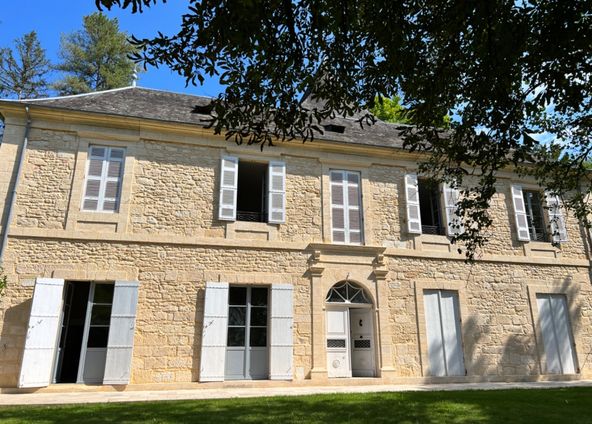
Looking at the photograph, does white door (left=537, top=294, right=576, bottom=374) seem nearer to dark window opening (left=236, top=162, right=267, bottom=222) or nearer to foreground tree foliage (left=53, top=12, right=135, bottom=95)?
dark window opening (left=236, top=162, right=267, bottom=222)

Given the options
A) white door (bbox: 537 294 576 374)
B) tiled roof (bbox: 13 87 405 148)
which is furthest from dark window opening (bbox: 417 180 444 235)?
white door (bbox: 537 294 576 374)

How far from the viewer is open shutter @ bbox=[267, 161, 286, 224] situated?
9.32 m

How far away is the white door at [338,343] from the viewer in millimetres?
8906

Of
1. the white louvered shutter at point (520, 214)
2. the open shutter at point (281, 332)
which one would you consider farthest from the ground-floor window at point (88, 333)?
the white louvered shutter at point (520, 214)

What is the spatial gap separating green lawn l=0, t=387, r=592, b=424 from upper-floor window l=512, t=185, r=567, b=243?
17.2ft

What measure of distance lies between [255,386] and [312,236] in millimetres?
3191

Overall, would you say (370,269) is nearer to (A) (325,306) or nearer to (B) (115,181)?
(A) (325,306)

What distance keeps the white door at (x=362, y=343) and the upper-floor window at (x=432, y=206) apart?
224 cm

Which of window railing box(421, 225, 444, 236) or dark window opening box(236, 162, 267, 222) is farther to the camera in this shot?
window railing box(421, 225, 444, 236)

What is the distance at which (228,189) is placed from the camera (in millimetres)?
9211

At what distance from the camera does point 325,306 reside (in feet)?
29.6

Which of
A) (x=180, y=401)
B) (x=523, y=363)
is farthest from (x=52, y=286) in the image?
(x=523, y=363)

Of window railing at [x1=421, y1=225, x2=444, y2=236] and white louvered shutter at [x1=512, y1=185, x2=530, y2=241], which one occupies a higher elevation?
white louvered shutter at [x1=512, y1=185, x2=530, y2=241]

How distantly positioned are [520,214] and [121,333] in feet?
30.8
